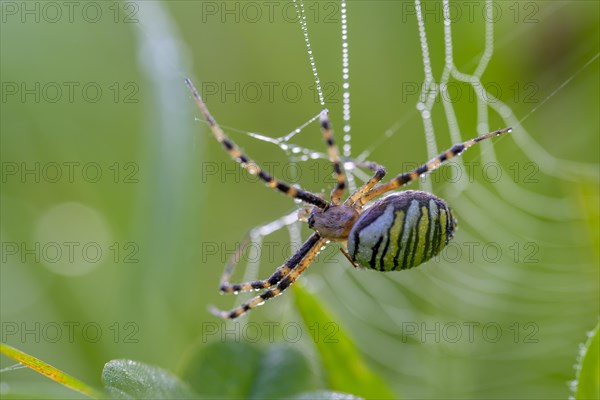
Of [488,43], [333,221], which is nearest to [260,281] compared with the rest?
[333,221]

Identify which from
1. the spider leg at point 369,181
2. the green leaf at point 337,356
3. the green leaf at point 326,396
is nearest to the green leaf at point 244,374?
the green leaf at point 337,356

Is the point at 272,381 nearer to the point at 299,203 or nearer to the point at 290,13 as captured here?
the point at 299,203

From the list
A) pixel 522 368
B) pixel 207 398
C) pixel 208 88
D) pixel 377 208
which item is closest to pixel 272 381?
pixel 207 398

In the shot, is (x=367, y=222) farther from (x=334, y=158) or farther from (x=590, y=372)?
(x=590, y=372)

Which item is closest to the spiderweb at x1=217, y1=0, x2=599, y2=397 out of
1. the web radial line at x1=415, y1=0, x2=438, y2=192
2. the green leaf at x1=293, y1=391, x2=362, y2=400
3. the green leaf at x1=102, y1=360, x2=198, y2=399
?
the web radial line at x1=415, y1=0, x2=438, y2=192

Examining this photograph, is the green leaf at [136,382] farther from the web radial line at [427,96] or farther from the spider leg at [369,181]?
the web radial line at [427,96]

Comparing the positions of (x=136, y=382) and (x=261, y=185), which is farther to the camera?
(x=261, y=185)
